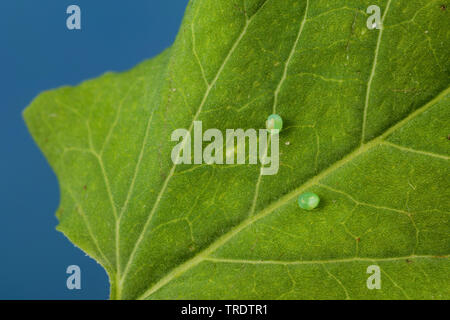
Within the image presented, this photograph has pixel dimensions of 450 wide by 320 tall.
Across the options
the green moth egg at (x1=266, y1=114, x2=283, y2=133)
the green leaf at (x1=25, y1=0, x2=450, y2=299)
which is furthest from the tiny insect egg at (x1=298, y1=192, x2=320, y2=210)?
the green moth egg at (x1=266, y1=114, x2=283, y2=133)

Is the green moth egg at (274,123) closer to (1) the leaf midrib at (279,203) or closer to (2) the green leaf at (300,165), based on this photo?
(2) the green leaf at (300,165)

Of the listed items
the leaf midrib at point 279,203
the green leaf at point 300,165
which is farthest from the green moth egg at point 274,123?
the leaf midrib at point 279,203

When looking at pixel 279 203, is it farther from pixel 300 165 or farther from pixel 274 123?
pixel 274 123

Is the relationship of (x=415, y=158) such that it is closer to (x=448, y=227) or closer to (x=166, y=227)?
(x=448, y=227)

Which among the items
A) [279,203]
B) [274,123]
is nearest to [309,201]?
[279,203]
